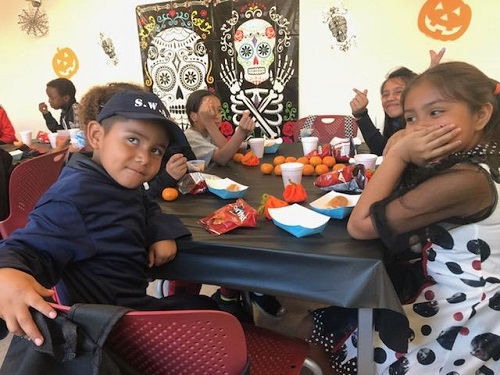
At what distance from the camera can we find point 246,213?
1007 mm

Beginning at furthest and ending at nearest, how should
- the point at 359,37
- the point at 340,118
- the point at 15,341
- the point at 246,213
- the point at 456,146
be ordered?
the point at 359,37
the point at 340,118
the point at 246,213
the point at 456,146
the point at 15,341

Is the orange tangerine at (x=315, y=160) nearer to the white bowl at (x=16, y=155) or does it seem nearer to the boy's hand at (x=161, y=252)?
the boy's hand at (x=161, y=252)

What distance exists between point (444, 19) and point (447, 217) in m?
2.51

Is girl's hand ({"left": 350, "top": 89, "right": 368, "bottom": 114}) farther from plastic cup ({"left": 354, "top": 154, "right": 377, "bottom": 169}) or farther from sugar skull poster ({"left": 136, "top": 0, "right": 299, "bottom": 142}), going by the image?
sugar skull poster ({"left": 136, "top": 0, "right": 299, "bottom": 142})

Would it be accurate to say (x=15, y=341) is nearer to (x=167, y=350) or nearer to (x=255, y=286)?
(x=167, y=350)

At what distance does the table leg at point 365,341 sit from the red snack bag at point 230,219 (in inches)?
13.6

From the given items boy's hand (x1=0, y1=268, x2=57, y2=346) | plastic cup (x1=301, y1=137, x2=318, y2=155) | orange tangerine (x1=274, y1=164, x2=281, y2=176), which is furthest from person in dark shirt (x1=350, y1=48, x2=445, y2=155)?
boy's hand (x1=0, y1=268, x2=57, y2=346)

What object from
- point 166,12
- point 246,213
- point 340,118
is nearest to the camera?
point 246,213

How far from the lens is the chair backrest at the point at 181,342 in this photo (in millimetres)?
525

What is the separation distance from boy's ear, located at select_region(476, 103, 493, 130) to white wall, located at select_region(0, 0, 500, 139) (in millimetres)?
2270

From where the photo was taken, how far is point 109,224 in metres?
0.86

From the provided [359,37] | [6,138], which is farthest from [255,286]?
[6,138]

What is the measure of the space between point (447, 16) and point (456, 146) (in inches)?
94.7

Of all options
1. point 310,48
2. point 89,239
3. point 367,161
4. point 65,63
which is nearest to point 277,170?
point 367,161
